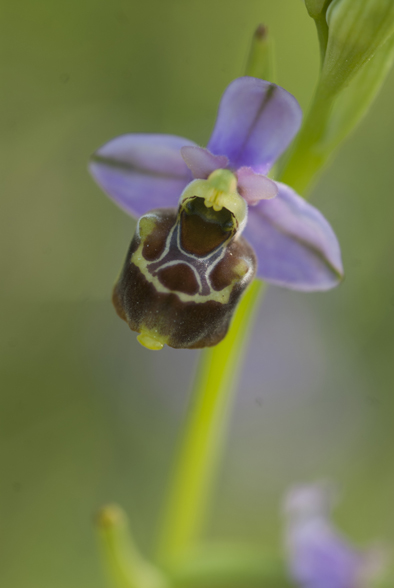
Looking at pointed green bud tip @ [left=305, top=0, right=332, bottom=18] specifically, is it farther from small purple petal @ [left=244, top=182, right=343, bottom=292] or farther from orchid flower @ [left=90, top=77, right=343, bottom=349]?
small purple petal @ [left=244, top=182, right=343, bottom=292]

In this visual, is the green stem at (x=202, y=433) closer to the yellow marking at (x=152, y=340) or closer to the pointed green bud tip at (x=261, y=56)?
the yellow marking at (x=152, y=340)

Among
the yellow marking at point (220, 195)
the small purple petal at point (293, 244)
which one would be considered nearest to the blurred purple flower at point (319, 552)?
the small purple petal at point (293, 244)

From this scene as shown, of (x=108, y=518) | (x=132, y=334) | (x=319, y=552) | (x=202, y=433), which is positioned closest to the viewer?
(x=108, y=518)

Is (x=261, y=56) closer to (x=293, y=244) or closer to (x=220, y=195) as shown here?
(x=220, y=195)

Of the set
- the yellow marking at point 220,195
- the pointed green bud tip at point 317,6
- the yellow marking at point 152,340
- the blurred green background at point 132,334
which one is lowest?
the blurred green background at point 132,334

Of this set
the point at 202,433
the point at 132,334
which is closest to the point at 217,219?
the point at 202,433

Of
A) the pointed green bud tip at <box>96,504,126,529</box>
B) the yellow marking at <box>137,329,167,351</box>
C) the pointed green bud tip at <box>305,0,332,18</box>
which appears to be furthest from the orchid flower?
the pointed green bud tip at <box>96,504,126,529</box>

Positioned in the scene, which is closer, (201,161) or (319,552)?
(201,161)
